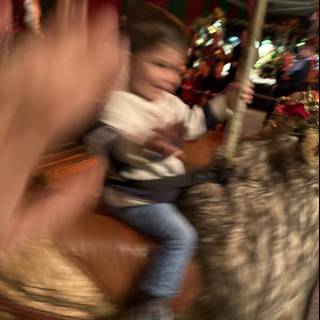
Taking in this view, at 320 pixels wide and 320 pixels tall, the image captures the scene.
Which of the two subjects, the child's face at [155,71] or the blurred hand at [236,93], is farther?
the blurred hand at [236,93]

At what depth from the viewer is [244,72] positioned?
813 mm

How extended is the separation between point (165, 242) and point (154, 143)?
0.15m

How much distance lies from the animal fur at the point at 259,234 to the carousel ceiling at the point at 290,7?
0.74 feet

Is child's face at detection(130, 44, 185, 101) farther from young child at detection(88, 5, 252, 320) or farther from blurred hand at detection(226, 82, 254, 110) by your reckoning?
blurred hand at detection(226, 82, 254, 110)

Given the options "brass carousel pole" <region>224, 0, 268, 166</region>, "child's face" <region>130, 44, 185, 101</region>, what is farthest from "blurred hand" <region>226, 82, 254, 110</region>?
"child's face" <region>130, 44, 185, 101</region>

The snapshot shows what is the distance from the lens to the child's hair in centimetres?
72

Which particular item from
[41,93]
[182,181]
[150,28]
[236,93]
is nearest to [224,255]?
[182,181]

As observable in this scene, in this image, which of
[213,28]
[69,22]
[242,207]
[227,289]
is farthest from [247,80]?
[69,22]

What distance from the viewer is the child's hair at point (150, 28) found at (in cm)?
72

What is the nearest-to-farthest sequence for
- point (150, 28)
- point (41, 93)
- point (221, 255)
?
point (41, 93)
point (150, 28)
point (221, 255)

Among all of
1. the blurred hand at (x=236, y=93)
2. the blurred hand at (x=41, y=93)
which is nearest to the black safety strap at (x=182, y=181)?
the blurred hand at (x=236, y=93)

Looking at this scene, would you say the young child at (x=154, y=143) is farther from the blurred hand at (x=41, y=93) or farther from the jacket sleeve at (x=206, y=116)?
the blurred hand at (x=41, y=93)

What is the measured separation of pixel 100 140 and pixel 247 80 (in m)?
0.24

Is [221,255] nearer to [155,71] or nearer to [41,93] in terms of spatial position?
[155,71]
